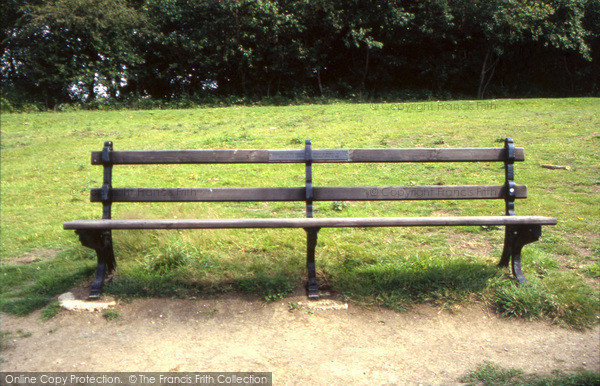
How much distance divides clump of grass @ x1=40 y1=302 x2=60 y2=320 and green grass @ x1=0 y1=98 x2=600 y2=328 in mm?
157

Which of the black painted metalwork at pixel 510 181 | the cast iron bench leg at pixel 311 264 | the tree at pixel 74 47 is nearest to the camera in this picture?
the cast iron bench leg at pixel 311 264

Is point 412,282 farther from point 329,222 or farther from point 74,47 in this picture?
point 74,47

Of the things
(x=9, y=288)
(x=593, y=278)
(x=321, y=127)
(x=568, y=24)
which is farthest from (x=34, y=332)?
(x=568, y=24)

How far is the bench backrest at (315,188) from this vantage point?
393 cm

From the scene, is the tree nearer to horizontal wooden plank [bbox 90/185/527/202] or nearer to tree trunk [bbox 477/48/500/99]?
tree trunk [bbox 477/48/500/99]

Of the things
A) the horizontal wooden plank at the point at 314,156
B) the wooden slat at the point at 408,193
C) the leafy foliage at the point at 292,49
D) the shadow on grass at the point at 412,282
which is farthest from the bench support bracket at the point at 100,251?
the leafy foliage at the point at 292,49

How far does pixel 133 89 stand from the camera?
2519 centimetres

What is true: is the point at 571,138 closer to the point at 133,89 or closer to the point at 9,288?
the point at 9,288

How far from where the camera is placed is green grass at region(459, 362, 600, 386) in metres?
2.64

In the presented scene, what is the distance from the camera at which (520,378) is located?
108 inches

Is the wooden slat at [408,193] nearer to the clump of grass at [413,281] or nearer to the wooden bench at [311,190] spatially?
the wooden bench at [311,190]

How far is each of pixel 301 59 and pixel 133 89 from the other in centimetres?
857

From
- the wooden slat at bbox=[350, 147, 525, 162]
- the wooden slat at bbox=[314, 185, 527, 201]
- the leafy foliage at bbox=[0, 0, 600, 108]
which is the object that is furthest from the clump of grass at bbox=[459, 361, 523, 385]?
the leafy foliage at bbox=[0, 0, 600, 108]

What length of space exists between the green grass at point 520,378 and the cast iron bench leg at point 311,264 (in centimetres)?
128
